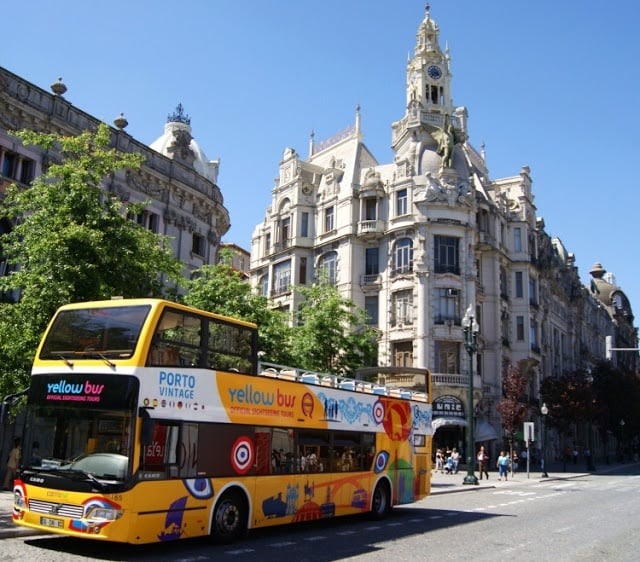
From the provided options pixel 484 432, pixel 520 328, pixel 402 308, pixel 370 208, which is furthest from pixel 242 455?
pixel 520 328

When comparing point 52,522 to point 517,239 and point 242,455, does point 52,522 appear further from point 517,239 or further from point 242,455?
point 517,239

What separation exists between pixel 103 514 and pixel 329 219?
1709 inches

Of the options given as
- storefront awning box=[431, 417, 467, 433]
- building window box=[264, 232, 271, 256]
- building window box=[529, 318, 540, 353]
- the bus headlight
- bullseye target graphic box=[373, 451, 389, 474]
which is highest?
building window box=[264, 232, 271, 256]

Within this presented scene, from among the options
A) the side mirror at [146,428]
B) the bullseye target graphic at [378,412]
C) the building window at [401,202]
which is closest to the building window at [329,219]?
the building window at [401,202]

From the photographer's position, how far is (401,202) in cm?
4809

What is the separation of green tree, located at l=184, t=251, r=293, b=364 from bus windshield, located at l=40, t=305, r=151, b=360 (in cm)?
1654

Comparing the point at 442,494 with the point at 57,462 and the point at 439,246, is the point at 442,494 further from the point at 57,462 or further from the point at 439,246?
the point at 439,246

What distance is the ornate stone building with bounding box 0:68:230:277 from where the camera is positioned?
24.4m

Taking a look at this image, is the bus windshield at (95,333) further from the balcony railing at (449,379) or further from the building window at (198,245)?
the balcony railing at (449,379)

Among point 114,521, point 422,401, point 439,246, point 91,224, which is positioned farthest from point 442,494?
point 439,246

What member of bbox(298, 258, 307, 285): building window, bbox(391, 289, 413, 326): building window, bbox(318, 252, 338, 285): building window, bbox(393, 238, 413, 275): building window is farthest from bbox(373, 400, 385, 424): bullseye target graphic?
bbox(298, 258, 307, 285): building window

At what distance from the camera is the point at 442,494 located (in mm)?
26094

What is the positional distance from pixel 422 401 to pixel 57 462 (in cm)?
1119

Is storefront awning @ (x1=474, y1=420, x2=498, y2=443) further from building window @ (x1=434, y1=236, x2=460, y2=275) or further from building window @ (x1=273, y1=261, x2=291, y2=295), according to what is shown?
building window @ (x1=273, y1=261, x2=291, y2=295)
